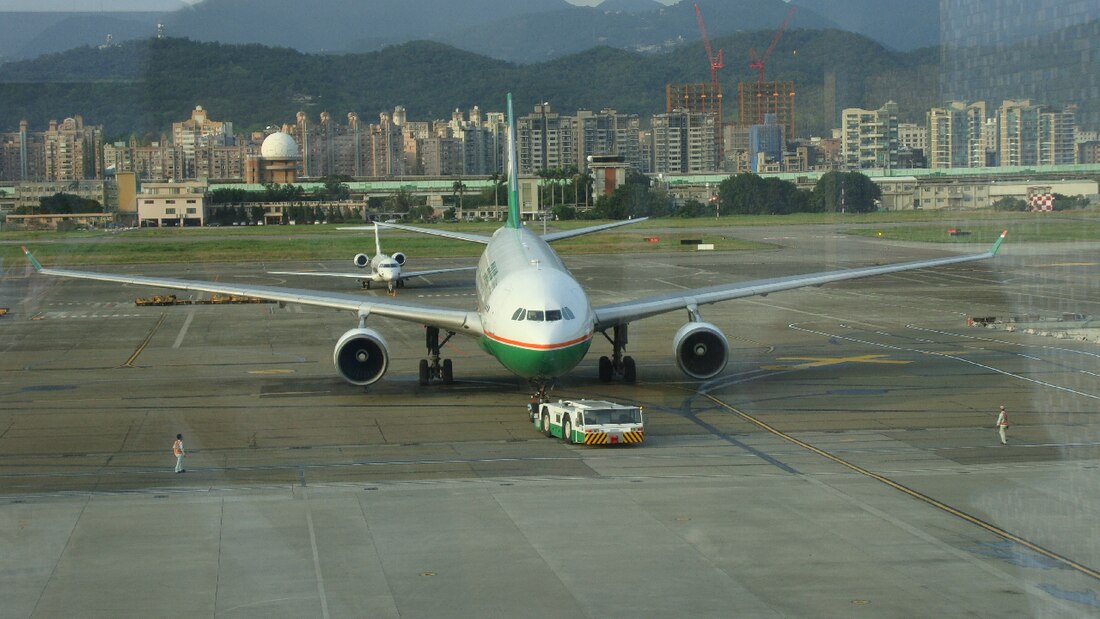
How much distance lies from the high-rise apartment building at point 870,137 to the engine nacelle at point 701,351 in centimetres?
3240

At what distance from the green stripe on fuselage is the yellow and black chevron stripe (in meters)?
3.71

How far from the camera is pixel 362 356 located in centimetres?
4134

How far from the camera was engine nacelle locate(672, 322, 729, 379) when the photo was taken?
136 feet

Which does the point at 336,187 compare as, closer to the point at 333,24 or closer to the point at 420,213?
the point at 420,213

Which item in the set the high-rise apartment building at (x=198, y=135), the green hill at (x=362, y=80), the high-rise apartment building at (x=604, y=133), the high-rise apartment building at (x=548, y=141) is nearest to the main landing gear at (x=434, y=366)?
the green hill at (x=362, y=80)

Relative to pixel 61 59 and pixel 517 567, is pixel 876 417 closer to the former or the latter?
pixel 517 567

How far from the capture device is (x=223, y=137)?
79500 millimetres

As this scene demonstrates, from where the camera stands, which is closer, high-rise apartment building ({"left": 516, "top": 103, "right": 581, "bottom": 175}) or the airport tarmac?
the airport tarmac

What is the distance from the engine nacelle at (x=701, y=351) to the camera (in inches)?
1638

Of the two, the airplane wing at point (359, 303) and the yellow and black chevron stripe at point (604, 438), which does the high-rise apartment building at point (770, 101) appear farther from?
the yellow and black chevron stripe at point (604, 438)

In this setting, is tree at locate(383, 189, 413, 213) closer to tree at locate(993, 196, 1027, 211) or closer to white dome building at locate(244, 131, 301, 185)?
white dome building at locate(244, 131, 301, 185)

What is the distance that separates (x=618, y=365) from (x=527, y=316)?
8.60m

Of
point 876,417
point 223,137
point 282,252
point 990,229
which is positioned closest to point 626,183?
point 282,252

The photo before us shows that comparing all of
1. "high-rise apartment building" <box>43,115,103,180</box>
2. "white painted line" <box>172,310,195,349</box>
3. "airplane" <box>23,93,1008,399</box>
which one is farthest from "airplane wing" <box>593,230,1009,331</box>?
"white painted line" <box>172,310,195,349</box>
